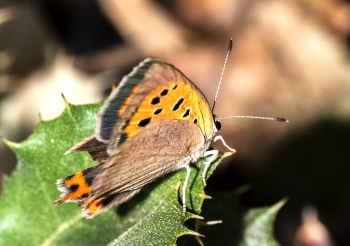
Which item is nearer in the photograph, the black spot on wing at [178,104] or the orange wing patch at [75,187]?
the orange wing patch at [75,187]

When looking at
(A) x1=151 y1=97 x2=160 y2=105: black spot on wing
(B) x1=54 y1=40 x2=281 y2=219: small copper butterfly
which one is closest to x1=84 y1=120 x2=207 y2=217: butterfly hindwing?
(B) x1=54 y1=40 x2=281 y2=219: small copper butterfly

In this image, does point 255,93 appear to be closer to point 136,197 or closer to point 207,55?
point 207,55

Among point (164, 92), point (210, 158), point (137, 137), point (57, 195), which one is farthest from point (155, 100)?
point (57, 195)

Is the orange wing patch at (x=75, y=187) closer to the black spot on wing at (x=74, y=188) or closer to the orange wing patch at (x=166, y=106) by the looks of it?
the black spot on wing at (x=74, y=188)

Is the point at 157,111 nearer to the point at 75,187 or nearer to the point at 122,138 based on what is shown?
the point at 122,138

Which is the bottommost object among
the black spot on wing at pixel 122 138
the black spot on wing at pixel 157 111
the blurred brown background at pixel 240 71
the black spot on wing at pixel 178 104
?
the blurred brown background at pixel 240 71

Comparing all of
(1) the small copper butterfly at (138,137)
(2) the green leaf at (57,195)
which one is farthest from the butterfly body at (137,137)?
(2) the green leaf at (57,195)

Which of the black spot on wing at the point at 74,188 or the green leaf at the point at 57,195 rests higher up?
the black spot on wing at the point at 74,188
